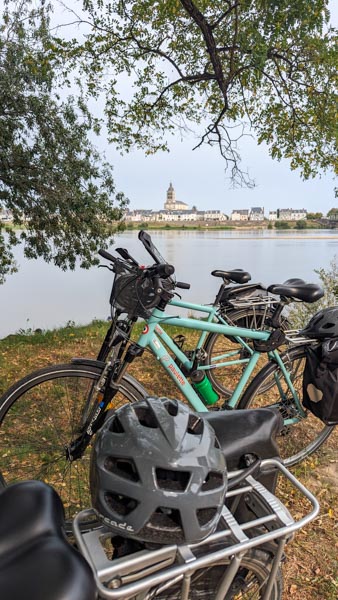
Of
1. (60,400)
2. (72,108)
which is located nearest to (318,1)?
(72,108)

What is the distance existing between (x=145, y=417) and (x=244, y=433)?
1.26ft

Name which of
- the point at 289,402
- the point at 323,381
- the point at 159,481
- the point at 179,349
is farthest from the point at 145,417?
the point at 289,402

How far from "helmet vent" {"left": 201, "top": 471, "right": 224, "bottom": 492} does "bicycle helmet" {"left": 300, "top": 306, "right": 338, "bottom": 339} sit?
1626 millimetres

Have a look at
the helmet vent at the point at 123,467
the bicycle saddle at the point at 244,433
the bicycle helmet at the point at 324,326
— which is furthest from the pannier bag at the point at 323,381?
the helmet vent at the point at 123,467

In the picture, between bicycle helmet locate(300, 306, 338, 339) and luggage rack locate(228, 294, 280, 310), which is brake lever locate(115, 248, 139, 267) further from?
A: bicycle helmet locate(300, 306, 338, 339)

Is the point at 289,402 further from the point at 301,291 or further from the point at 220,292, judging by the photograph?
the point at 220,292

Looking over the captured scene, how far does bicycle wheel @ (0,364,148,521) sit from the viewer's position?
2.12m

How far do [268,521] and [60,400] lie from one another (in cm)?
154

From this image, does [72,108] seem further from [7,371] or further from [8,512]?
[8,512]

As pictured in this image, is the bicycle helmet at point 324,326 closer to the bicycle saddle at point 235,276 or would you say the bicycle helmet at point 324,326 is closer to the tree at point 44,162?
the bicycle saddle at point 235,276

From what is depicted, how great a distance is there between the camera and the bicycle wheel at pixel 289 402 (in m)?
2.64

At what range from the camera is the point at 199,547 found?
3.54ft

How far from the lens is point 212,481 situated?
1.07 m

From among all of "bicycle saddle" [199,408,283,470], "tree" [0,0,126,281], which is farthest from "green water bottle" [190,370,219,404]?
"tree" [0,0,126,281]
